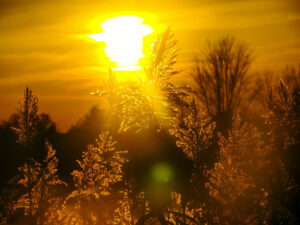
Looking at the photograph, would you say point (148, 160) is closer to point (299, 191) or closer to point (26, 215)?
point (299, 191)

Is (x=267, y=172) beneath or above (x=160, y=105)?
beneath

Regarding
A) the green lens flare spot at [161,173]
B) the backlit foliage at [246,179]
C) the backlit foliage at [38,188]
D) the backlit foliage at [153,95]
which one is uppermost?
the backlit foliage at [153,95]

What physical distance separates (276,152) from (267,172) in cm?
52

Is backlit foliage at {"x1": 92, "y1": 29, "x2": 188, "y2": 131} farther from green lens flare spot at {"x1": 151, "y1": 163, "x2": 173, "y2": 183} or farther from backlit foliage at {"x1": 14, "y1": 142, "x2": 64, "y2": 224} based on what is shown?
backlit foliage at {"x1": 14, "y1": 142, "x2": 64, "y2": 224}

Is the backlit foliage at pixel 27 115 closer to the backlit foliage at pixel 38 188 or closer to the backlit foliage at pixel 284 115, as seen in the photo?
the backlit foliage at pixel 38 188

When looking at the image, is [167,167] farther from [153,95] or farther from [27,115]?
[27,115]

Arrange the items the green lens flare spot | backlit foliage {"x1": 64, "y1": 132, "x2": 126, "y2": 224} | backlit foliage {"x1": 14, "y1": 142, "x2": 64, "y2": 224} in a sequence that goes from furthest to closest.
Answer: backlit foliage {"x1": 14, "y1": 142, "x2": 64, "y2": 224}
backlit foliage {"x1": 64, "y1": 132, "x2": 126, "y2": 224}
the green lens flare spot

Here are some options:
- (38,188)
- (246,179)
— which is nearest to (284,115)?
(246,179)

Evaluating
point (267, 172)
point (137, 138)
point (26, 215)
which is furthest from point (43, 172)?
point (267, 172)

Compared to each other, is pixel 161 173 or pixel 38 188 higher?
pixel 161 173

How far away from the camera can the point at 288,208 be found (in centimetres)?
850

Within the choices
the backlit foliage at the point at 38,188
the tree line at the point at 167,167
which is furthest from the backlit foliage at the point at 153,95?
the backlit foliage at the point at 38,188

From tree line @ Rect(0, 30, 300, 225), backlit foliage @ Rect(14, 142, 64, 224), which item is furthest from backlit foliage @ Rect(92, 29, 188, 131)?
backlit foliage @ Rect(14, 142, 64, 224)

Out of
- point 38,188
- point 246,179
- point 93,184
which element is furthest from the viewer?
point 38,188
